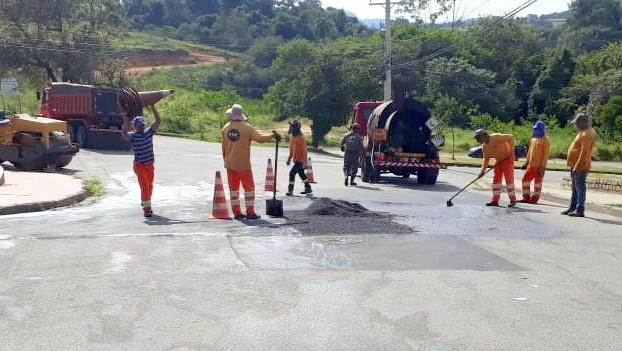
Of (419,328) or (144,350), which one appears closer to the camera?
(144,350)

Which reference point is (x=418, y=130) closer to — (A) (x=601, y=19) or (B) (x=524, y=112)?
(B) (x=524, y=112)

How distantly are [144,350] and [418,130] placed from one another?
1940 cm

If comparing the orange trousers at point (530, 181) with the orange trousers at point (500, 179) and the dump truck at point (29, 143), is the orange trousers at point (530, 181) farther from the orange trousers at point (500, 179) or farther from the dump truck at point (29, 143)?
the dump truck at point (29, 143)

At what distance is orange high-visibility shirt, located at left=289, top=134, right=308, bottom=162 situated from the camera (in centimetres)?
1931

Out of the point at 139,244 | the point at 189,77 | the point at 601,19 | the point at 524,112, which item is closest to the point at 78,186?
the point at 139,244

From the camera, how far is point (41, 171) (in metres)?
23.8

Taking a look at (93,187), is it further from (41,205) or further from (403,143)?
(403,143)

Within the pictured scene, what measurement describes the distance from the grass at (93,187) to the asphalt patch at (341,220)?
18.2 ft

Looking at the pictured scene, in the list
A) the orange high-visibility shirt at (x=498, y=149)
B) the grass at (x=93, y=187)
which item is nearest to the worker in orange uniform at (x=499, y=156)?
the orange high-visibility shirt at (x=498, y=149)

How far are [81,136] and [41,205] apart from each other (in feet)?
63.6

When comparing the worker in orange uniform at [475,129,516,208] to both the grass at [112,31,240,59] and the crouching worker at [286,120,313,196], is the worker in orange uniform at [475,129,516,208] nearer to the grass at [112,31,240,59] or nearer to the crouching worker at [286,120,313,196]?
the crouching worker at [286,120,313,196]

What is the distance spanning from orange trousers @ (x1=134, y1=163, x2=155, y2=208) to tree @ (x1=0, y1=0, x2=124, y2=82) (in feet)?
138

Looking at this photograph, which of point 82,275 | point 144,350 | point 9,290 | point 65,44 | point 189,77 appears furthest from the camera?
point 189,77

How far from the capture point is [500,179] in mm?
17750
